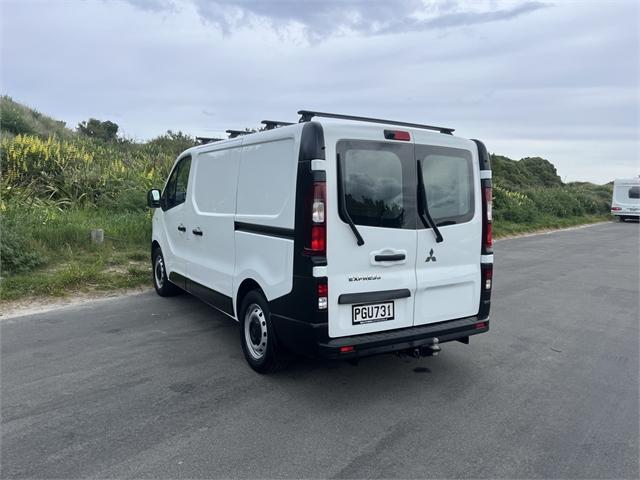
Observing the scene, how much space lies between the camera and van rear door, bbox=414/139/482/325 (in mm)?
4227

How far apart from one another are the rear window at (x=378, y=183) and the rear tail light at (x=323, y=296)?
0.55m

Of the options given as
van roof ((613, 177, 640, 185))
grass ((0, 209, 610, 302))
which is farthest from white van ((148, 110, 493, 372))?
van roof ((613, 177, 640, 185))

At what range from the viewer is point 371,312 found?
399 cm

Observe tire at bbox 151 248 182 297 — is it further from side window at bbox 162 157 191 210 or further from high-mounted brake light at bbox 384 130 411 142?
high-mounted brake light at bbox 384 130 411 142

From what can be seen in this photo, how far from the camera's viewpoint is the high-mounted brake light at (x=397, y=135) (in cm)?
402

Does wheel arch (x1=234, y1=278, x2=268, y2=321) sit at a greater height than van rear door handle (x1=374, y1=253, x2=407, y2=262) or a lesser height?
lesser

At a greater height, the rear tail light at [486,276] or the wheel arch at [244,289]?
the rear tail light at [486,276]

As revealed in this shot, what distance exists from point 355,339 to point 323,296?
44 cm

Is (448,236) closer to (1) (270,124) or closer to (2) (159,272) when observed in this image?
(1) (270,124)

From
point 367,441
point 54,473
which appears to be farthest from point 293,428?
point 54,473

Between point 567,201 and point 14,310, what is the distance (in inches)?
1195

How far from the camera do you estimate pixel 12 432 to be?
3.43 metres

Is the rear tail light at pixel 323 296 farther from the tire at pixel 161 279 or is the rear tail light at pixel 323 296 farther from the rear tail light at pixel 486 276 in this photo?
the tire at pixel 161 279

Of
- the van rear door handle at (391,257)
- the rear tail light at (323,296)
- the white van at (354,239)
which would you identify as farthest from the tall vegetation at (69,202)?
the van rear door handle at (391,257)
